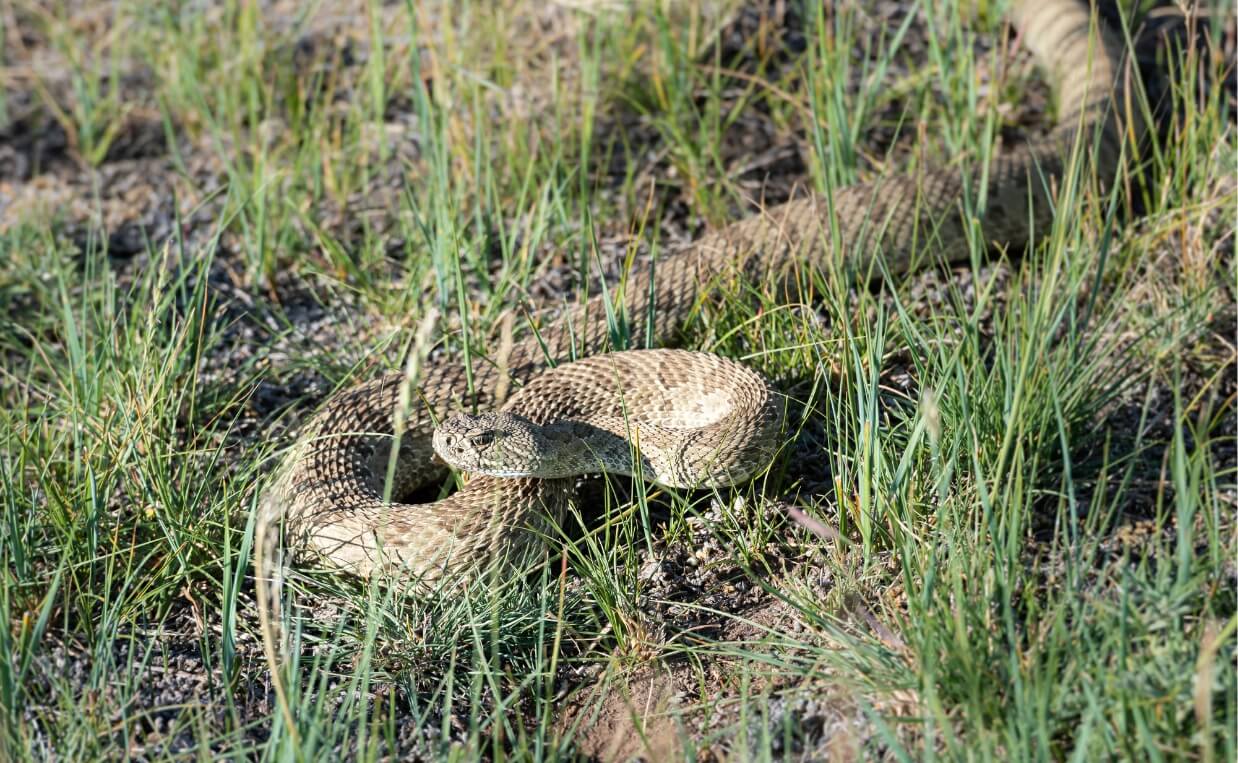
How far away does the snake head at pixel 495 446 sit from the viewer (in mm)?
3877

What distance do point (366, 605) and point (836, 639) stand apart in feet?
4.34

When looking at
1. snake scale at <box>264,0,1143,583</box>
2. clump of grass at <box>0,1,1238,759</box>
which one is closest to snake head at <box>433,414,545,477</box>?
snake scale at <box>264,0,1143,583</box>

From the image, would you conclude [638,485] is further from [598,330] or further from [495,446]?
[598,330]

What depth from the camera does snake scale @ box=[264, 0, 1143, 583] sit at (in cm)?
382

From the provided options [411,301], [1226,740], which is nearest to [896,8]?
[411,301]

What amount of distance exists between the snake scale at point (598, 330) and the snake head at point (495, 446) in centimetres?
9

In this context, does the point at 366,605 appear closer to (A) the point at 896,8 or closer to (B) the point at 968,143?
(B) the point at 968,143

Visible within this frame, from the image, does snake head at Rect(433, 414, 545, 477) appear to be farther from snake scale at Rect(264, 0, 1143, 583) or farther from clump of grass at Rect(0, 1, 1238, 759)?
clump of grass at Rect(0, 1, 1238, 759)

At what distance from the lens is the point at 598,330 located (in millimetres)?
4625

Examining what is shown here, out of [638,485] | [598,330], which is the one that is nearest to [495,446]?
[638,485]

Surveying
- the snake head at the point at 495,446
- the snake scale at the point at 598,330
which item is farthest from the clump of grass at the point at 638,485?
the snake head at the point at 495,446

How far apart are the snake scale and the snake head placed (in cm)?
9

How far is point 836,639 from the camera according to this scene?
3.23 meters

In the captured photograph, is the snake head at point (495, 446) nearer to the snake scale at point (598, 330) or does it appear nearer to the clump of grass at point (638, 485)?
the snake scale at point (598, 330)
